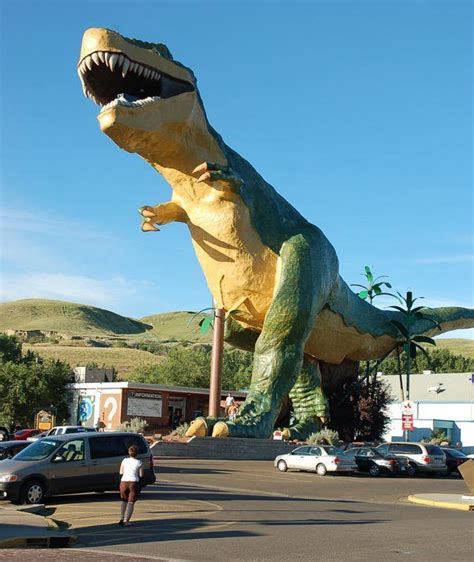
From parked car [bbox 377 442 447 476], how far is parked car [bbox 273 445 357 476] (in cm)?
223

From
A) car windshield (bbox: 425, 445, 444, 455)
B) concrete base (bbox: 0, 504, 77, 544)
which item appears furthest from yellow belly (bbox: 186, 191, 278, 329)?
concrete base (bbox: 0, 504, 77, 544)

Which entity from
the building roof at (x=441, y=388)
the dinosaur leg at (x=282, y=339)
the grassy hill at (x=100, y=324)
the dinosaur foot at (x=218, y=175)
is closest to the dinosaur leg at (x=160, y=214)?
the dinosaur foot at (x=218, y=175)

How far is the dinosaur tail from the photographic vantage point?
126ft

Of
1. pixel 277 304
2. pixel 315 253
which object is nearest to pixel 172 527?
pixel 277 304

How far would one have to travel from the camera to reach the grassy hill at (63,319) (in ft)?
473

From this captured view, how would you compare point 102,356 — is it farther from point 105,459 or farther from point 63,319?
point 105,459

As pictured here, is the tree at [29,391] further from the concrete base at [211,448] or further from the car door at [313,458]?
the car door at [313,458]

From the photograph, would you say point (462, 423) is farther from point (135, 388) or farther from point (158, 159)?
point (158, 159)

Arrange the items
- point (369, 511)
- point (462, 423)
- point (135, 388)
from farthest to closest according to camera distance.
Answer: point (462, 423) < point (135, 388) < point (369, 511)

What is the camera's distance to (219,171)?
23.7 metres

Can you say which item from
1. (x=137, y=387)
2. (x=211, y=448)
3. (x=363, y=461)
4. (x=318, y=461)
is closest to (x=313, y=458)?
(x=318, y=461)

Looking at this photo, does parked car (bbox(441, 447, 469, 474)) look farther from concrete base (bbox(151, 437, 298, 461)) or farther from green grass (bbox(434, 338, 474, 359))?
green grass (bbox(434, 338, 474, 359))

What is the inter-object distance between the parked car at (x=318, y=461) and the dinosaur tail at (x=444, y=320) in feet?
51.6

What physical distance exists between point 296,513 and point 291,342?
44.0 ft
